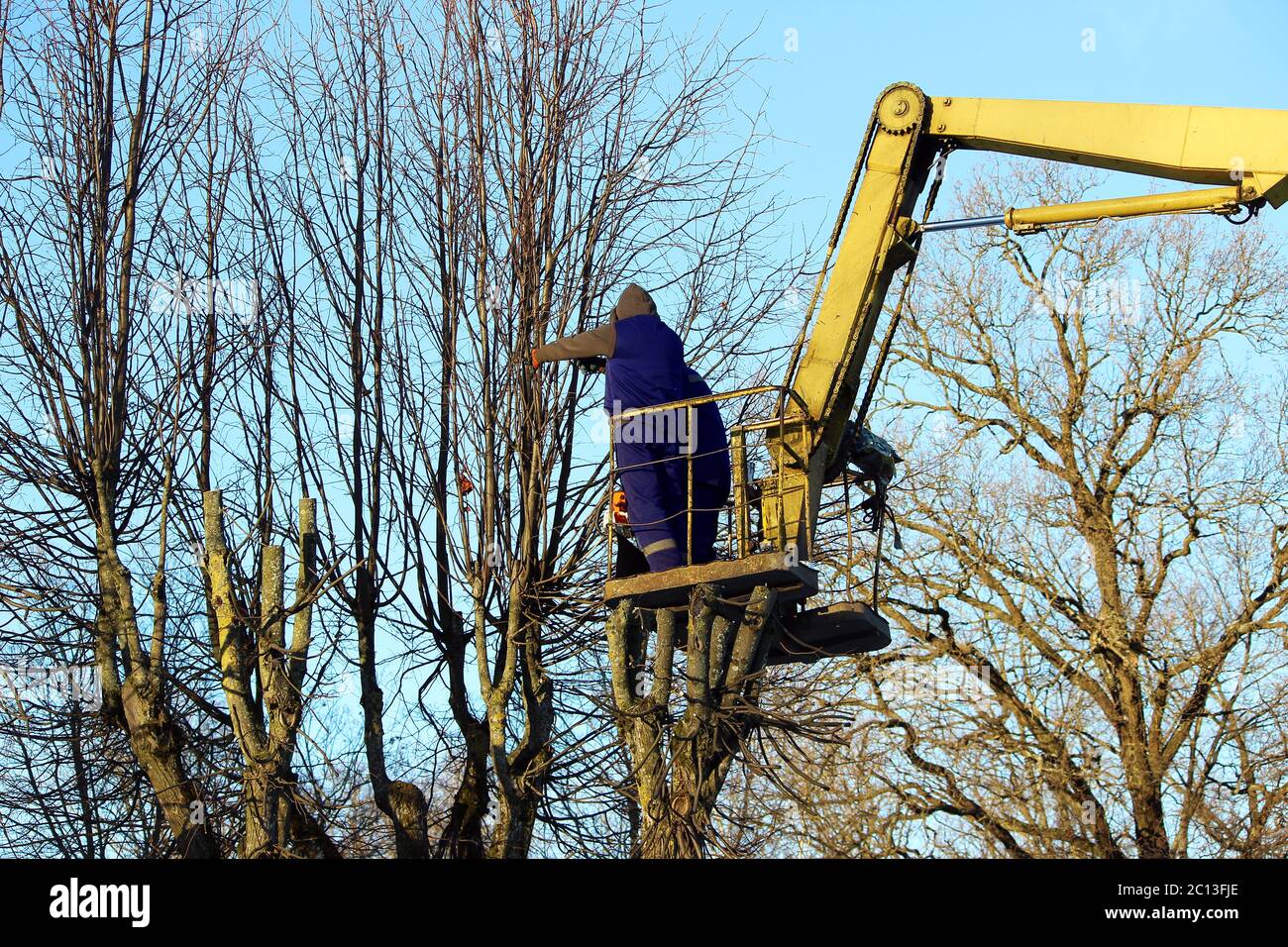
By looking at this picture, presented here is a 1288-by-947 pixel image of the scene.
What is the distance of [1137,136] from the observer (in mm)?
10828

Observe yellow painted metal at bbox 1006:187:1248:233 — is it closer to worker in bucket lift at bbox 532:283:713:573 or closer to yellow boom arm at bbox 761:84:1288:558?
yellow boom arm at bbox 761:84:1288:558

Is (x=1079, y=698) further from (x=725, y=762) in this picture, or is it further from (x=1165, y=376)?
(x=725, y=762)

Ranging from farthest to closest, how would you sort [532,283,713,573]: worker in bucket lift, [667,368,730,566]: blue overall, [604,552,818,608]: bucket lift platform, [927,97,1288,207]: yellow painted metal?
[667,368,730,566]: blue overall
[532,283,713,573]: worker in bucket lift
[927,97,1288,207]: yellow painted metal
[604,552,818,608]: bucket lift platform

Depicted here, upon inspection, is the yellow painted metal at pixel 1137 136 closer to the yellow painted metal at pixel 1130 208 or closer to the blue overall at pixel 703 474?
the yellow painted metal at pixel 1130 208

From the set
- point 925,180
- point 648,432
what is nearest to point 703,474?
point 648,432

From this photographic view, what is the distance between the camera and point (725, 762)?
11.1m

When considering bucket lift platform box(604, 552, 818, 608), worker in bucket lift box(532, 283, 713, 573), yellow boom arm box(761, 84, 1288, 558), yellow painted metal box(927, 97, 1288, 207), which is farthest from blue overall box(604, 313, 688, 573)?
yellow painted metal box(927, 97, 1288, 207)

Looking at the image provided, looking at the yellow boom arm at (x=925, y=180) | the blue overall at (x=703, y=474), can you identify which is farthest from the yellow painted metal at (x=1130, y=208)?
the blue overall at (x=703, y=474)

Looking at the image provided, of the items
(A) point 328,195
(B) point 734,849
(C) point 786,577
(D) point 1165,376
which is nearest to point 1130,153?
(C) point 786,577

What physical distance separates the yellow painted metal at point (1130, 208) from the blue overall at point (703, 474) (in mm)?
2342

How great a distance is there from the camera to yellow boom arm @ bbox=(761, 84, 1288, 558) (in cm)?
1058

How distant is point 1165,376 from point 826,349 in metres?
11.9

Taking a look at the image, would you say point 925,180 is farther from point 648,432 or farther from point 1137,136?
point 648,432

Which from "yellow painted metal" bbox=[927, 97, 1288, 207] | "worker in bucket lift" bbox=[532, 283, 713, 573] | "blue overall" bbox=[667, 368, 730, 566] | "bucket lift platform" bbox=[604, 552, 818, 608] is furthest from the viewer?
"blue overall" bbox=[667, 368, 730, 566]
